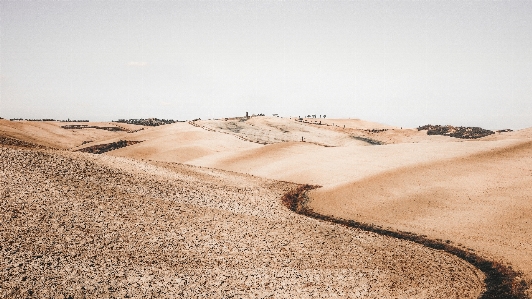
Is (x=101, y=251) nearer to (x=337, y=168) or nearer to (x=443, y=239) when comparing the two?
(x=443, y=239)

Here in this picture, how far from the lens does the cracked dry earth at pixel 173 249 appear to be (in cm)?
1308

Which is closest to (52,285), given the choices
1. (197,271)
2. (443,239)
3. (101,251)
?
(101,251)

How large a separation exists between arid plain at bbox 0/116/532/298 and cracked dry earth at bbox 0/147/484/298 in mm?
75

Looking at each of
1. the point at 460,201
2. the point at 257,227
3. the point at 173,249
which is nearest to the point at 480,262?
the point at 460,201

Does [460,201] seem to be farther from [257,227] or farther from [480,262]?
[257,227]

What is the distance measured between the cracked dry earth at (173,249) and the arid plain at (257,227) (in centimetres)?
7

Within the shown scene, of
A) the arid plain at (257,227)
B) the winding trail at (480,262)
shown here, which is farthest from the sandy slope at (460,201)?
the winding trail at (480,262)

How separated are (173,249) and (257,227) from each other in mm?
5632

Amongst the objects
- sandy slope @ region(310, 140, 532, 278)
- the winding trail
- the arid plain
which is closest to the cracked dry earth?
the arid plain

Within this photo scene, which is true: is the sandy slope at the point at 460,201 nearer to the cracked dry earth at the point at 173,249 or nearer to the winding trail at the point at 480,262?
the winding trail at the point at 480,262

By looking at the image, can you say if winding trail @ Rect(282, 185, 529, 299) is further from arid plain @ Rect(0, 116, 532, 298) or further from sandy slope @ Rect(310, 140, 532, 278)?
sandy slope @ Rect(310, 140, 532, 278)

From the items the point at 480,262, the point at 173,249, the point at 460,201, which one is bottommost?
the point at 480,262

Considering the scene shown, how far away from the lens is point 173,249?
16.3 meters

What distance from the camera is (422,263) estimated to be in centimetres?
1648
